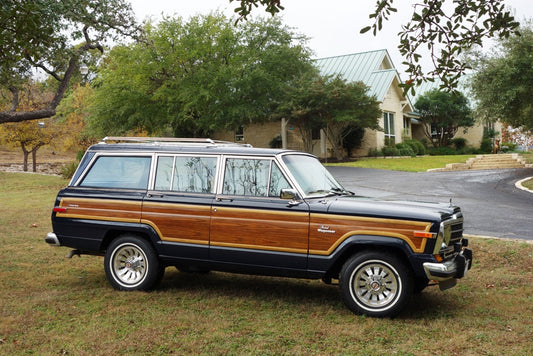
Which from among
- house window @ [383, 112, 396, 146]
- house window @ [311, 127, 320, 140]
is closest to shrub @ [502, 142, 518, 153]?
house window @ [383, 112, 396, 146]

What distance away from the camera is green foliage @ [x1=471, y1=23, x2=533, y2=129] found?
2255 centimetres

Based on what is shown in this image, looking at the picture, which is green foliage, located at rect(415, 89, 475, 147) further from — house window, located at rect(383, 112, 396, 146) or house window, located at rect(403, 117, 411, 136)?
house window, located at rect(383, 112, 396, 146)

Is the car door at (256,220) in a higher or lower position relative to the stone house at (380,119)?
lower

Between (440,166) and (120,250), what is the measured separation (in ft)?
81.9

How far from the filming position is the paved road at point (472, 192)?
11.7 meters

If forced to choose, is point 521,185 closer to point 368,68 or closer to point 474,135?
point 368,68

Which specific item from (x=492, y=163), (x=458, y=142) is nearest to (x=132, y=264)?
(x=492, y=163)

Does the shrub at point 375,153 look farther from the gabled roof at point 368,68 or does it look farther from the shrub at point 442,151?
the shrub at point 442,151

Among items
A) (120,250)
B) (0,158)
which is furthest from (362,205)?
(0,158)

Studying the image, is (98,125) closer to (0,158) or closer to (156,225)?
(0,158)

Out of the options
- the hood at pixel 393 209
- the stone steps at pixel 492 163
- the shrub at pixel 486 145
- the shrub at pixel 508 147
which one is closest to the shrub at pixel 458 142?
the shrub at pixel 486 145

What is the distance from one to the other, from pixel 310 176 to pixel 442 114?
37.9 m

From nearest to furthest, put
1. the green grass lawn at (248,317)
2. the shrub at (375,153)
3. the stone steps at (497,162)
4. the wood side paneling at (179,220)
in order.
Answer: the green grass lawn at (248,317), the wood side paneling at (179,220), the stone steps at (497,162), the shrub at (375,153)

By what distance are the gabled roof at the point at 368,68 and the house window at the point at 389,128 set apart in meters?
2.20
